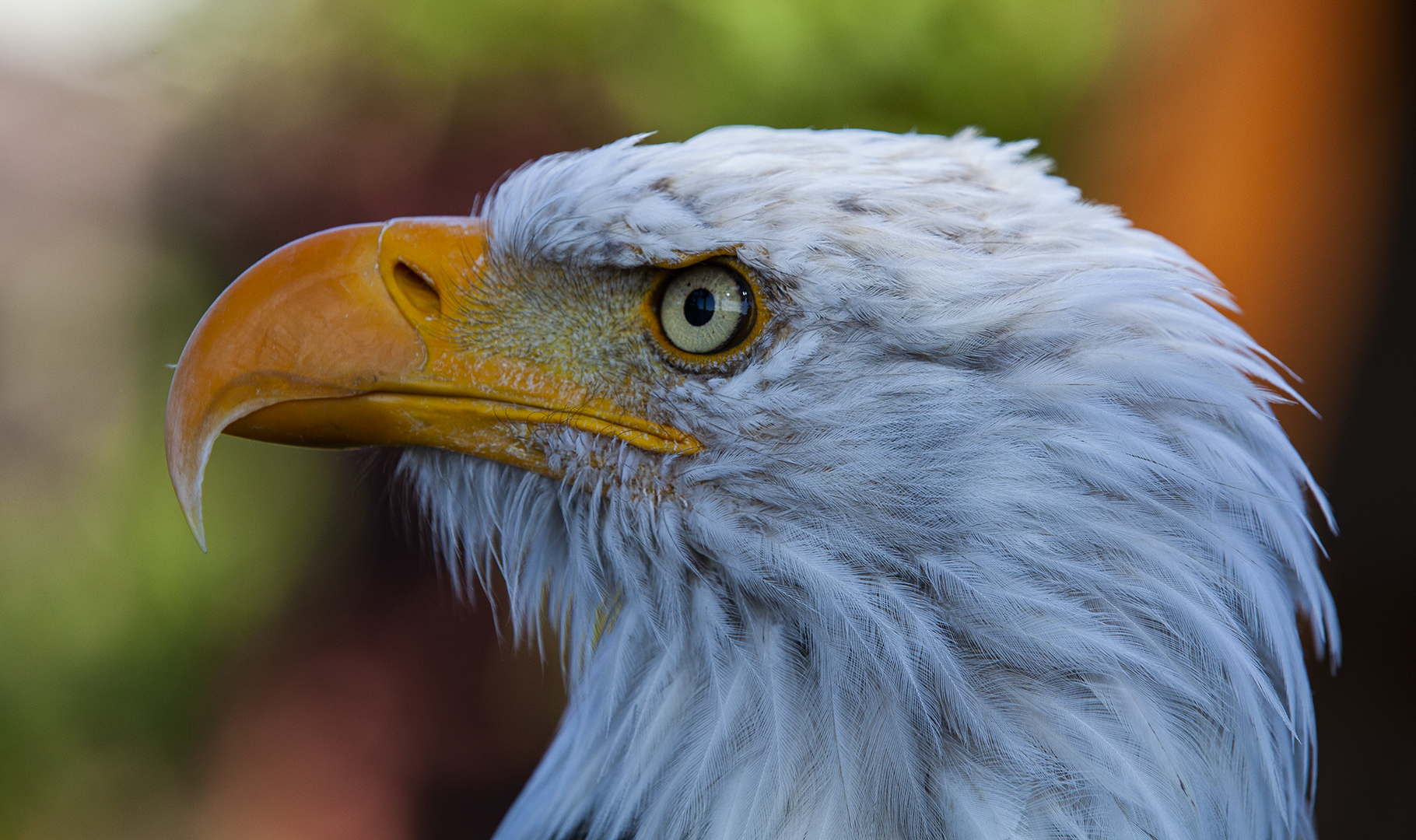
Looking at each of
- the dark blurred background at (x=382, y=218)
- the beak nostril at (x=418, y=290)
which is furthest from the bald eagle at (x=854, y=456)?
the dark blurred background at (x=382, y=218)

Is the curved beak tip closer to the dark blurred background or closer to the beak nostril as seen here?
the beak nostril

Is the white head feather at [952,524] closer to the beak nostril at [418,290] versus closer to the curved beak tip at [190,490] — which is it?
the beak nostril at [418,290]

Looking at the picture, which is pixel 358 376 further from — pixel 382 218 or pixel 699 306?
pixel 382 218

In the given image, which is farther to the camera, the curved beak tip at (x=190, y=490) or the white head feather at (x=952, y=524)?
the curved beak tip at (x=190, y=490)

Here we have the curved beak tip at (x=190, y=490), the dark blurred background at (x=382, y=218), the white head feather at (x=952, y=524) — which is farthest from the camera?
the dark blurred background at (x=382, y=218)

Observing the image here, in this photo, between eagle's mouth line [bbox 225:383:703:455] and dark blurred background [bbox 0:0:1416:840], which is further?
dark blurred background [bbox 0:0:1416:840]

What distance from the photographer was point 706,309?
1.06 metres

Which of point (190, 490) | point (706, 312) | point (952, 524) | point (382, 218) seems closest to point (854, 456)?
point (952, 524)

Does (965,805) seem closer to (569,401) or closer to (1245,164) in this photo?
(569,401)

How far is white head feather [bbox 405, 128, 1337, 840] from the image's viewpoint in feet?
3.28

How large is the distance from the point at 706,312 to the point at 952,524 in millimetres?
353

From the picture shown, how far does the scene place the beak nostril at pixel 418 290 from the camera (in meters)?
1.14

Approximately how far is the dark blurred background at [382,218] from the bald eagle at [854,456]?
1611mm

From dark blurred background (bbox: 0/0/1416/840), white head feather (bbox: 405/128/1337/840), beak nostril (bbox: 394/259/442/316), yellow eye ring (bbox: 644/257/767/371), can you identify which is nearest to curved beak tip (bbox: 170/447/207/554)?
beak nostril (bbox: 394/259/442/316)
